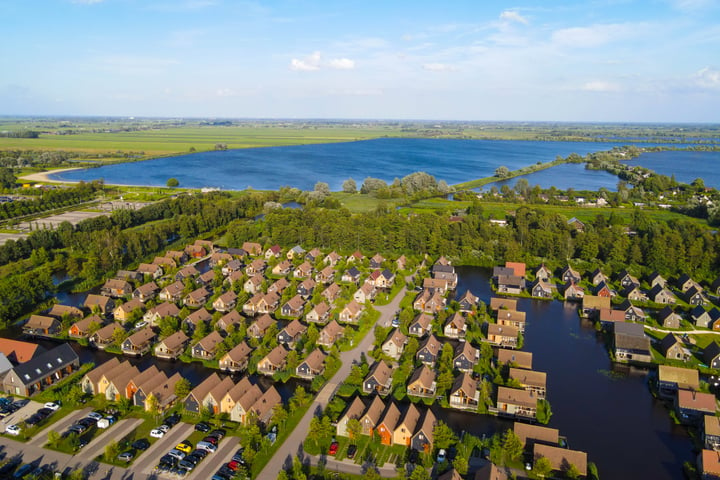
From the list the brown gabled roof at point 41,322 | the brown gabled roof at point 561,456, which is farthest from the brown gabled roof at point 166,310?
the brown gabled roof at point 561,456

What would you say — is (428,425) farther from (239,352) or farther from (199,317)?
(199,317)

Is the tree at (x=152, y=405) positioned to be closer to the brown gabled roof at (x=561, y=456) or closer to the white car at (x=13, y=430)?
the white car at (x=13, y=430)

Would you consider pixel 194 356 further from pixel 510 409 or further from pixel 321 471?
pixel 510 409

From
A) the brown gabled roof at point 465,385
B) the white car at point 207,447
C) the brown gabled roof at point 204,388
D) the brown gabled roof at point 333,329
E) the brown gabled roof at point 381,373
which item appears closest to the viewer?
the white car at point 207,447

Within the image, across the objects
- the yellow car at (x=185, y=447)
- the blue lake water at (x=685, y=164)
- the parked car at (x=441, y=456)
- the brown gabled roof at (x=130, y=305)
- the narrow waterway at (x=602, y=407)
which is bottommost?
the narrow waterway at (x=602, y=407)

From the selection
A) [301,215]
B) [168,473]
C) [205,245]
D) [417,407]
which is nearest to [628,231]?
[301,215]

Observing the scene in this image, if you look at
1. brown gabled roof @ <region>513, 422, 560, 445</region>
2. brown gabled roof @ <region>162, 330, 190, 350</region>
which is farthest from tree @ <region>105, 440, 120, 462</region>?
brown gabled roof @ <region>513, 422, 560, 445</region>

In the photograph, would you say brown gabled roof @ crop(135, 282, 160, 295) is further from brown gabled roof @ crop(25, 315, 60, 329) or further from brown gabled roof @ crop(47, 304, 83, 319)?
brown gabled roof @ crop(25, 315, 60, 329)
